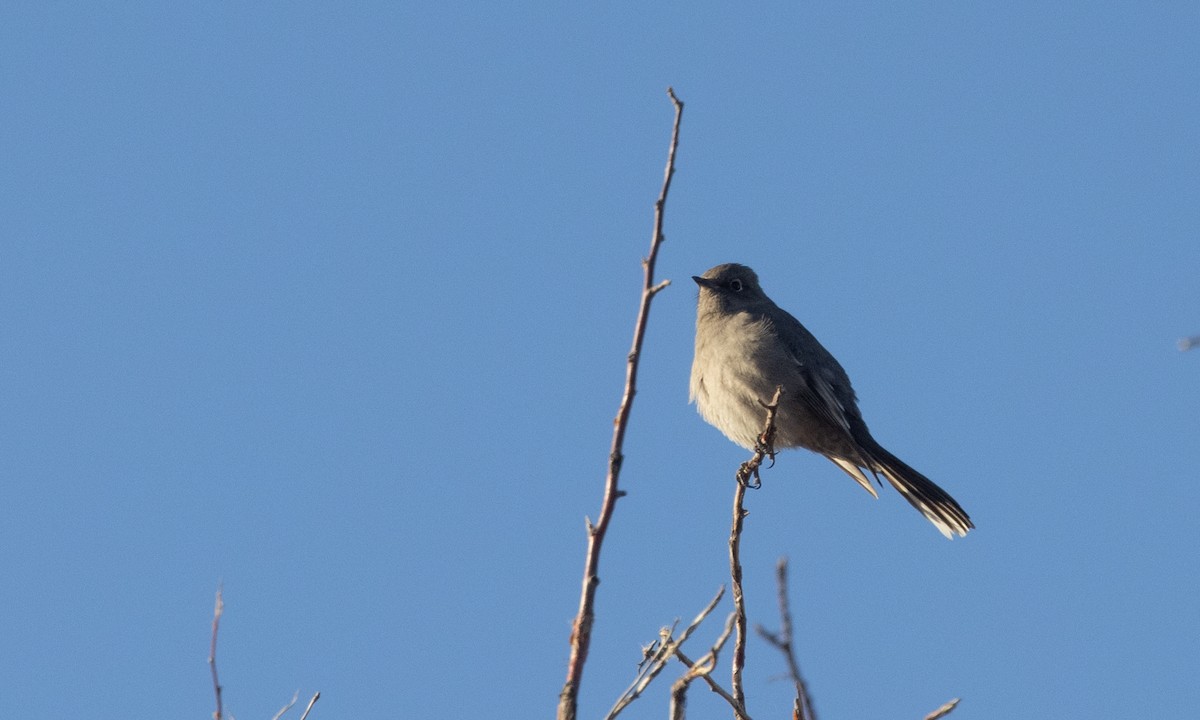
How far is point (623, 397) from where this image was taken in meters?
2.30

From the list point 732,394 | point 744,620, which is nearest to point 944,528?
point 732,394

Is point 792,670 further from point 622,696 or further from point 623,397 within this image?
point 623,397

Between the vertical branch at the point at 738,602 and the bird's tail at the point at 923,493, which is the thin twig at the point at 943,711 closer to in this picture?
the vertical branch at the point at 738,602

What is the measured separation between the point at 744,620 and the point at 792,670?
0.79 meters

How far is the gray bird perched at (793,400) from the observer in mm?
8586

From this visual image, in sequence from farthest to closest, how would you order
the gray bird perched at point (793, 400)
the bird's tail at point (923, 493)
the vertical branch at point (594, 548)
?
the gray bird perched at point (793, 400), the bird's tail at point (923, 493), the vertical branch at point (594, 548)

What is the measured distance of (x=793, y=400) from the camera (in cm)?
875

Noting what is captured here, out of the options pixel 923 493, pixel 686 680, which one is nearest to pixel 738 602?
pixel 686 680

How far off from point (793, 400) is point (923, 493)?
3.37 ft

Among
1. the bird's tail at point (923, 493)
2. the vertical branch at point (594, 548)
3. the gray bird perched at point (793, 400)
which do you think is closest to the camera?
the vertical branch at point (594, 548)

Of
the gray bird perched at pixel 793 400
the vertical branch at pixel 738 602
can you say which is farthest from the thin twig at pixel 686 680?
the gray bird perched at pixel 793 400

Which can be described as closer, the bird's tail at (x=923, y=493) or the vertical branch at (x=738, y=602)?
the vertical branch at (x=738, y=602)

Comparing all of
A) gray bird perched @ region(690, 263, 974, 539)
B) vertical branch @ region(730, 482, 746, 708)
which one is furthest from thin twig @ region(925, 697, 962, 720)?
gray bird perched @ region(690, 263, 974, 539)

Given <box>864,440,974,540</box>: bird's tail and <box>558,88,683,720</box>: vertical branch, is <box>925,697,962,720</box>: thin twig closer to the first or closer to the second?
<box>558,88,683,720</box>: vertical branch
